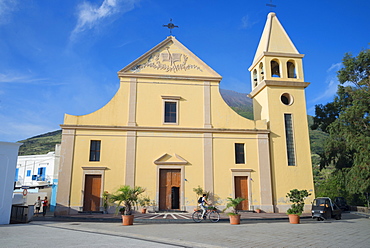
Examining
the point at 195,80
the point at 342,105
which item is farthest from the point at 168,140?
the point at 342,105

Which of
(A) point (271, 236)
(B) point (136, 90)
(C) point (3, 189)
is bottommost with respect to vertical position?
(A) point (271, 236)

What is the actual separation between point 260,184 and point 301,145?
14.4ft

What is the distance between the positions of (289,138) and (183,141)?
791 cm

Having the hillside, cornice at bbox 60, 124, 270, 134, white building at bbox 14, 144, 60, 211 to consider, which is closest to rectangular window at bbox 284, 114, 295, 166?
cornice at bbox 60, 124, 270, 134

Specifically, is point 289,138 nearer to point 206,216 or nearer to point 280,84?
Answer: point 280,84

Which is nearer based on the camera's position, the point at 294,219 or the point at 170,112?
the point at 294,219

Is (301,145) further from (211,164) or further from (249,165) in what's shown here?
(211,164)

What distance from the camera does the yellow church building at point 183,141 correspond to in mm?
19000

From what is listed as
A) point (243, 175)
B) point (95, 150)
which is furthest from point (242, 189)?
point (95, 150)

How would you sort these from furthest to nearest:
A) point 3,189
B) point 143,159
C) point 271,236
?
1. point 143,159
2. point 3,189
3. point 271,236

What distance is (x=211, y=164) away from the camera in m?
19.9

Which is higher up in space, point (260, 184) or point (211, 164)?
point (211, 164)

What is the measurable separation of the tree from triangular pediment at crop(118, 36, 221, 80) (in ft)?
32.2

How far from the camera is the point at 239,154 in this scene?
20.7 metres
